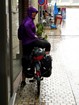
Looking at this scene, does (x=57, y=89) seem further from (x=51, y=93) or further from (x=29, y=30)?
(x=29, y=30)

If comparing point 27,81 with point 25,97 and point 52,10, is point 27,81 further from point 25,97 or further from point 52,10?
point 52,10

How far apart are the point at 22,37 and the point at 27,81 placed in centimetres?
127

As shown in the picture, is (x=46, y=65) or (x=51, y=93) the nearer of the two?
(x=46, y=65)

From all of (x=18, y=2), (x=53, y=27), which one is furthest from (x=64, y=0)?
(x=18, y=2)

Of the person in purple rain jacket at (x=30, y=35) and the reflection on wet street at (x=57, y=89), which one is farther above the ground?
the person in purple rain jacket at (x=30, y=35)

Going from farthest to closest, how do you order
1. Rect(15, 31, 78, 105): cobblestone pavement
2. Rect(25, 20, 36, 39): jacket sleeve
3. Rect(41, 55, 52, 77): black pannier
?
Rect(41, 55, 52, 77): black pannier → Rect(25, 20, 36, 39): jacket sleeve → Rect(15, 31, 78, 105): cobblestone pavement

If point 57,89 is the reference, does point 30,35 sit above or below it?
above

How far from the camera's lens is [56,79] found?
235 inches
